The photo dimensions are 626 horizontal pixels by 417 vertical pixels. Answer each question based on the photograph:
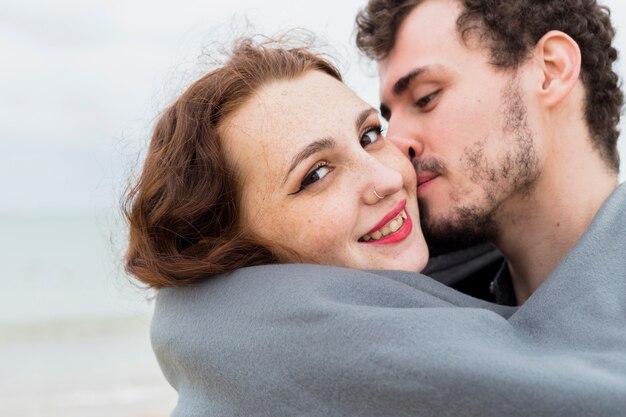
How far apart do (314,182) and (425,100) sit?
714mm

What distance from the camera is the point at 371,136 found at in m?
2.34

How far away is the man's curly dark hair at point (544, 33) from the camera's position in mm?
2643

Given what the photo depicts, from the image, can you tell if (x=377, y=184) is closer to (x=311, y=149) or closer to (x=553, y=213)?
(x=311, y=149)

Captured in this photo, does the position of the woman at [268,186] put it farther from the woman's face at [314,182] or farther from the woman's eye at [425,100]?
the woman's eye at [425,100]

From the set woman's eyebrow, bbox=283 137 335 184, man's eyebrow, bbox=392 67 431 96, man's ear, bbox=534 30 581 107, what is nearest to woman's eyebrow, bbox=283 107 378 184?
woman's eyebrow, bbox=283 137 335 184

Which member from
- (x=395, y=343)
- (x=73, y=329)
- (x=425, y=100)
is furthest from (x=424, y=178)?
(x=73, y=329)

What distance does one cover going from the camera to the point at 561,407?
1.49 metres

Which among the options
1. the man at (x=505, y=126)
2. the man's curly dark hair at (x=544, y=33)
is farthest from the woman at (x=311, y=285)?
the man's curly dark hair at (x=544, y=33)

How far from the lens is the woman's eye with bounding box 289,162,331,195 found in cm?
212

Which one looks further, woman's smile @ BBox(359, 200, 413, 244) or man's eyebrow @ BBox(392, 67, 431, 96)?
man's eyebrow @ BBox(392, 67, 431, 96)

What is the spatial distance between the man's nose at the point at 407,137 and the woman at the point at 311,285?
0.20 metres

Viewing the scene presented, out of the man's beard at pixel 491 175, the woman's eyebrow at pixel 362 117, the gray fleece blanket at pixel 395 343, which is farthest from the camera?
the man's beard at pixel 491 175

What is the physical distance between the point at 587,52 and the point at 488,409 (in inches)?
Result: 68.2

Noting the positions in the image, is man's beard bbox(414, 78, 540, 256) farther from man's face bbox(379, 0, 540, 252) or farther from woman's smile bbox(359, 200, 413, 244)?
woman's smile bbox(359, 200, 413, 244)
